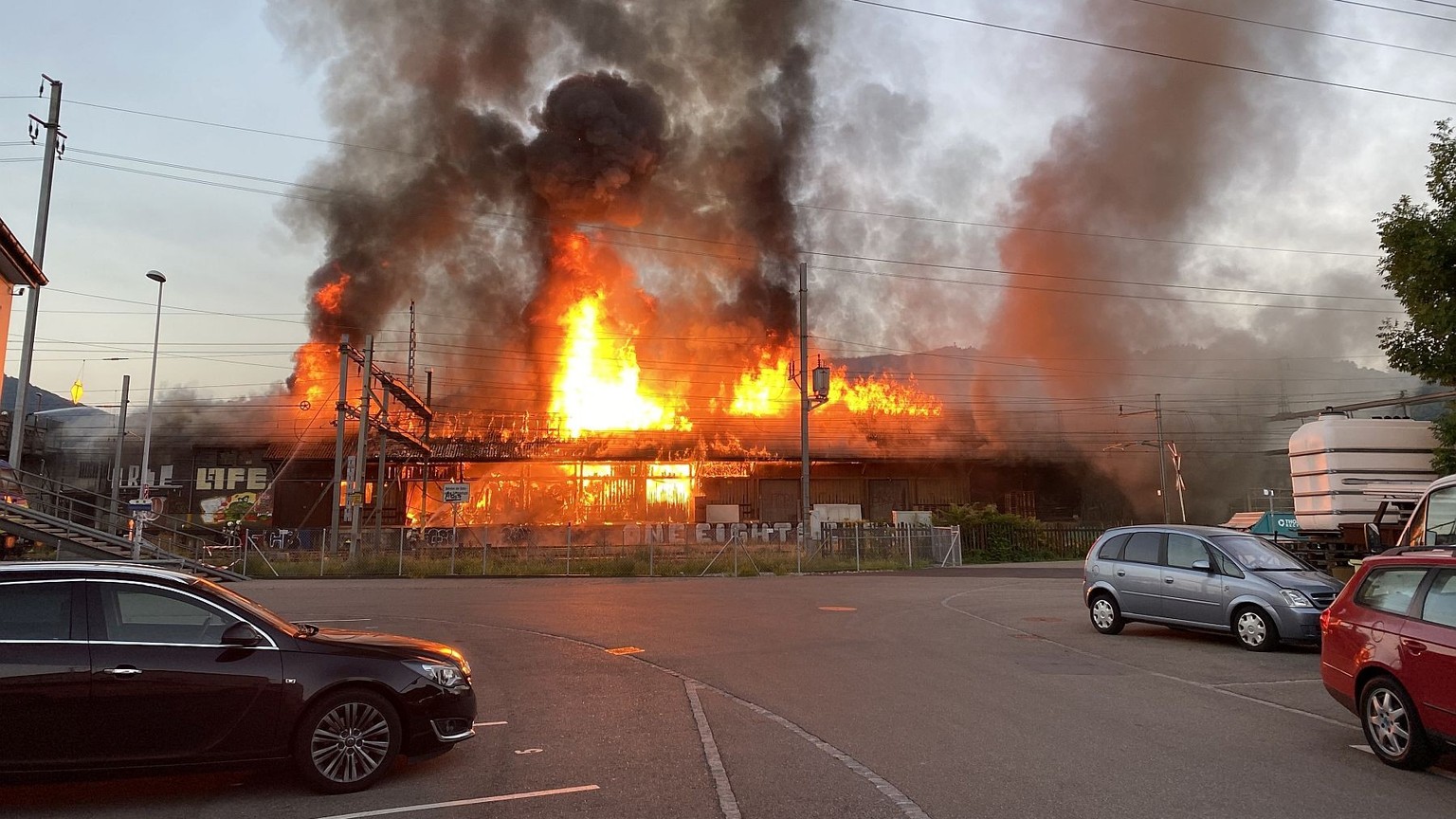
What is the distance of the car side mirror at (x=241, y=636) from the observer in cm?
523

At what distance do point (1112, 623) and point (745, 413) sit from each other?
38197mm

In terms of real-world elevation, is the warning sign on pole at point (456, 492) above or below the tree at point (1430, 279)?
below

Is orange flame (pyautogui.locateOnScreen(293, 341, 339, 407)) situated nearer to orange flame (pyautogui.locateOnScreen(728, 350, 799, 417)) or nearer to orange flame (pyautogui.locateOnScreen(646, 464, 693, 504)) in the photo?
orange flame (pyautogui.locateOnScreen(646, 464, 693, 504))

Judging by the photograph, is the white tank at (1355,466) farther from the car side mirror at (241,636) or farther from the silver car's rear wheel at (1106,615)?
the car side mirror at (241,636)

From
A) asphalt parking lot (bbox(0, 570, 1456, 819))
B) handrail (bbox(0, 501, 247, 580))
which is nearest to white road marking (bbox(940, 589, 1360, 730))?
asphalt parking lot (bbox(0, 570, 1456, 819))

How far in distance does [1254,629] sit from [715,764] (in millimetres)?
8408

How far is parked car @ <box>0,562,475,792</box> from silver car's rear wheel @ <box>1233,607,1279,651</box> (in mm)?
9860

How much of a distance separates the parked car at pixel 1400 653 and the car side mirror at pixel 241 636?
7.35 meters

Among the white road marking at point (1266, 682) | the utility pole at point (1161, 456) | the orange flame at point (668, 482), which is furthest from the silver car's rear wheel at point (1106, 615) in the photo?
the utility pole at point (1161, 456)

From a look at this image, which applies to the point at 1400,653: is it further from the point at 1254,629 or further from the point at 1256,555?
the point at 1256,555

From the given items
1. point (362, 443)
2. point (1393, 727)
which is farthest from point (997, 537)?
point (1393, 727)

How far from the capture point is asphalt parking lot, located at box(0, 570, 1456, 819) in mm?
4988

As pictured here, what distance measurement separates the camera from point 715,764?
577 cm

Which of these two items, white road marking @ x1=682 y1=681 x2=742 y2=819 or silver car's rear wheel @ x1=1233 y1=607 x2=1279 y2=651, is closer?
white road marking @ x1=682 y1=681 x2=742 y2=819
